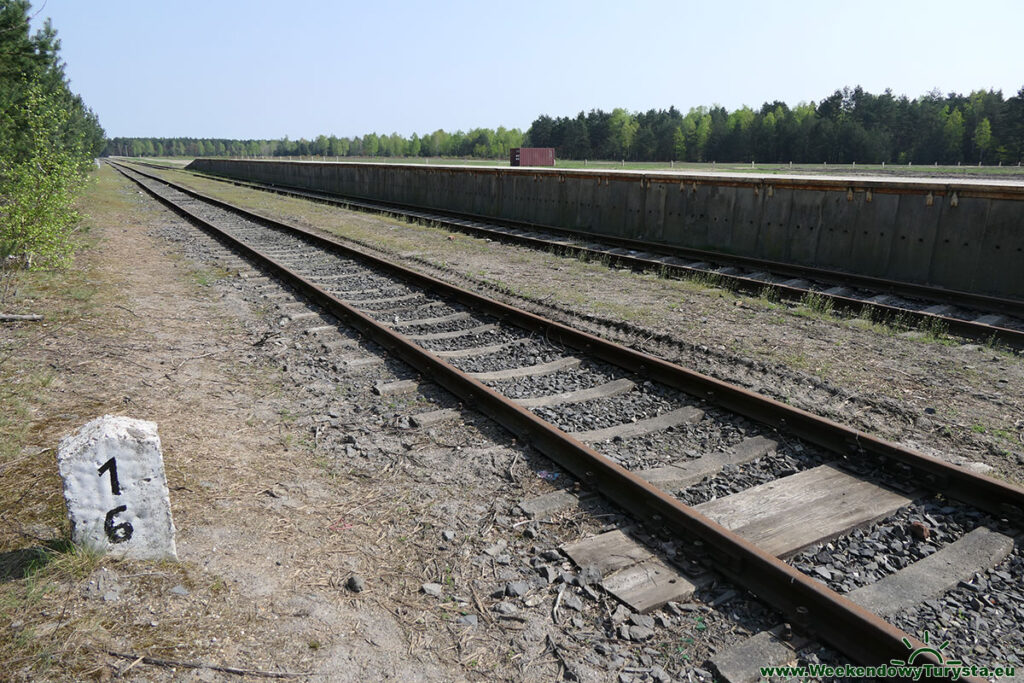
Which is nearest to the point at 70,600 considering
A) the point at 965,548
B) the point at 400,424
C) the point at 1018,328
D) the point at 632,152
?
the point at 400,424

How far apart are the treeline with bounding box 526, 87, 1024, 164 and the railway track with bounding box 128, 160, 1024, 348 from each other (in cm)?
8650

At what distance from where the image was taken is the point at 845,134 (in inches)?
3533

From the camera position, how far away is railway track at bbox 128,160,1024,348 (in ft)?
28.1

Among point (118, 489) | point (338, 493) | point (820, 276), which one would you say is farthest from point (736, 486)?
point (820, 276)

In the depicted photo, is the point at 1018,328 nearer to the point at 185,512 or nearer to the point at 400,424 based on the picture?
the point at 400,424

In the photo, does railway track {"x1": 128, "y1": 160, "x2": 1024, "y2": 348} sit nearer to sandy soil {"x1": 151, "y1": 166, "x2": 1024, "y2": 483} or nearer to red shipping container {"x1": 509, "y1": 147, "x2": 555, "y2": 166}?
sandy soil {"x1": 151, "y1": 166, "x2": 1024, "y2": 483}

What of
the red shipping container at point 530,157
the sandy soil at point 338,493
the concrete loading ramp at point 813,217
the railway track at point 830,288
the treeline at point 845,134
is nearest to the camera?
the sandy soil at point 338,493

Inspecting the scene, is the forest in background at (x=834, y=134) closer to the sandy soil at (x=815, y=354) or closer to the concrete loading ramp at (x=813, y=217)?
the concrete loading ramp at (x=813, y=217)

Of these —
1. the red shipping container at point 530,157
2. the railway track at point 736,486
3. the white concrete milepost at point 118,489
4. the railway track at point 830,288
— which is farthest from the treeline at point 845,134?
the white concrete milepost at point 118,489

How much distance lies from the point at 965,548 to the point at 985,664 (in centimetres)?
95

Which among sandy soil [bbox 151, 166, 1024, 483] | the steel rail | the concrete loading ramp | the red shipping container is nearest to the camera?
sandy soil [bbox 151, 166, 1024, 483]

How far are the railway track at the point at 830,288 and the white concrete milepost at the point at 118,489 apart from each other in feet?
28.0

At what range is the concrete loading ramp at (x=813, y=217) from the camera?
10.2m

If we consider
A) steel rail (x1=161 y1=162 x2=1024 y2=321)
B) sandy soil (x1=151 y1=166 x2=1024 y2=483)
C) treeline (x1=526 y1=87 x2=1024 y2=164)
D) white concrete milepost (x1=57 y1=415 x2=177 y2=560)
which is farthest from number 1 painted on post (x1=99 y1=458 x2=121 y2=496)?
treeline (x1=526 y1=87 x2=1024 y2=164)
